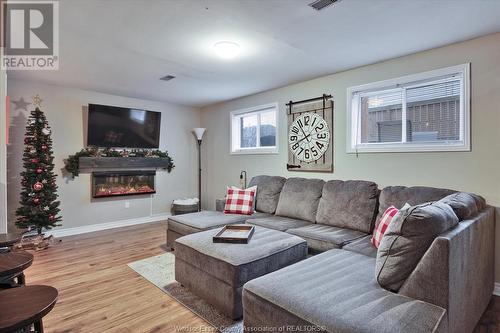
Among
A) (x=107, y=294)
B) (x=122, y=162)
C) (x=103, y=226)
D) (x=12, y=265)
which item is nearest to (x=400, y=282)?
(x=12, y=265)

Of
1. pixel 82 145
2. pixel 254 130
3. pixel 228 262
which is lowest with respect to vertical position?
pixel 228 262

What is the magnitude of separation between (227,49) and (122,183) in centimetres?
353

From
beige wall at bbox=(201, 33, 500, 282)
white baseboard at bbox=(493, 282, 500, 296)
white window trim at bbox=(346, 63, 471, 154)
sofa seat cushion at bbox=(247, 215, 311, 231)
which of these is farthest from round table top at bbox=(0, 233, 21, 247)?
white baseboard at bbox=(493, 282, 500, 296)

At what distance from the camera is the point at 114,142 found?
4.98m

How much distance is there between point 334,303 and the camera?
57.0 inches

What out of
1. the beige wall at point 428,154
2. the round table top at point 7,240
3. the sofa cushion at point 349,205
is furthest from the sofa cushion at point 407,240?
the round table top at point 7,240

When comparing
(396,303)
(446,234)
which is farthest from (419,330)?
(446,234)

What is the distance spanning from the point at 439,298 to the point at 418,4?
2065 mm

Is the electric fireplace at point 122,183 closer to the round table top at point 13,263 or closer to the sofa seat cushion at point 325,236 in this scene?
the round table top at point 13,263

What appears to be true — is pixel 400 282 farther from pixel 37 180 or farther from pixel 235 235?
pixel 37 180

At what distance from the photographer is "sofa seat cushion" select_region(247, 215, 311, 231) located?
3169 mm

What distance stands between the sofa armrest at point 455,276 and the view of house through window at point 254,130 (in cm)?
305

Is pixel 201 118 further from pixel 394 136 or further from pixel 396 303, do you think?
pixel 396 303

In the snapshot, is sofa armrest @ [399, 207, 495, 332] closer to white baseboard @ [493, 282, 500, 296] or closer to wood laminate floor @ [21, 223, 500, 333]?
wood laminate floor @ [21, 223, 500, 333]
